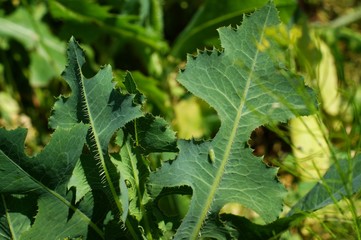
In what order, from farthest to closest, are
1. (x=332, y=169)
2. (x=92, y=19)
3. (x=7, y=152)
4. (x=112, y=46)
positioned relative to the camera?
(x=112, y=46)
(x=92, y=19)
(x=332, y=169)
(x=7, y=152)

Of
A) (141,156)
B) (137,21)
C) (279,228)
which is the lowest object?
(279,228)

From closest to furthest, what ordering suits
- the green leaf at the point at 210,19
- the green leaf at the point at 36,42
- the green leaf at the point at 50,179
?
the green leaf at the point at 50,179 < the green leaf at the point at 210,19 < the green leaf at the point at 36,42

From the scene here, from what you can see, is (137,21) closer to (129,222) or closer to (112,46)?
(112,46)

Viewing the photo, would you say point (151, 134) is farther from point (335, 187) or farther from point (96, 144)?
point (335, 187)

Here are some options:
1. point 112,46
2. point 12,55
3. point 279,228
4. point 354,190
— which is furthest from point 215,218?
point 12,55

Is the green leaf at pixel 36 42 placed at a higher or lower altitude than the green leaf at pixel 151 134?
higher

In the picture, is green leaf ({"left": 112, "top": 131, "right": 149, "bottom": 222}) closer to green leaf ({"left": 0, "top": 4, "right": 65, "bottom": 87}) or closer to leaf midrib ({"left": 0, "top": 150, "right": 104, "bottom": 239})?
leaf midrib ({"left": 0, "top": 150, "right": 104, "bottom": 239})

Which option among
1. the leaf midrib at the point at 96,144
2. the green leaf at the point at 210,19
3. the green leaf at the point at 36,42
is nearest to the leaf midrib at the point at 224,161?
the leaf midrib at the point at 96,144

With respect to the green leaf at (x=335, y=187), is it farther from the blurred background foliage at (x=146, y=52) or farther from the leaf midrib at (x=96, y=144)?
the blurred background foliage at (x=146, y=52)
